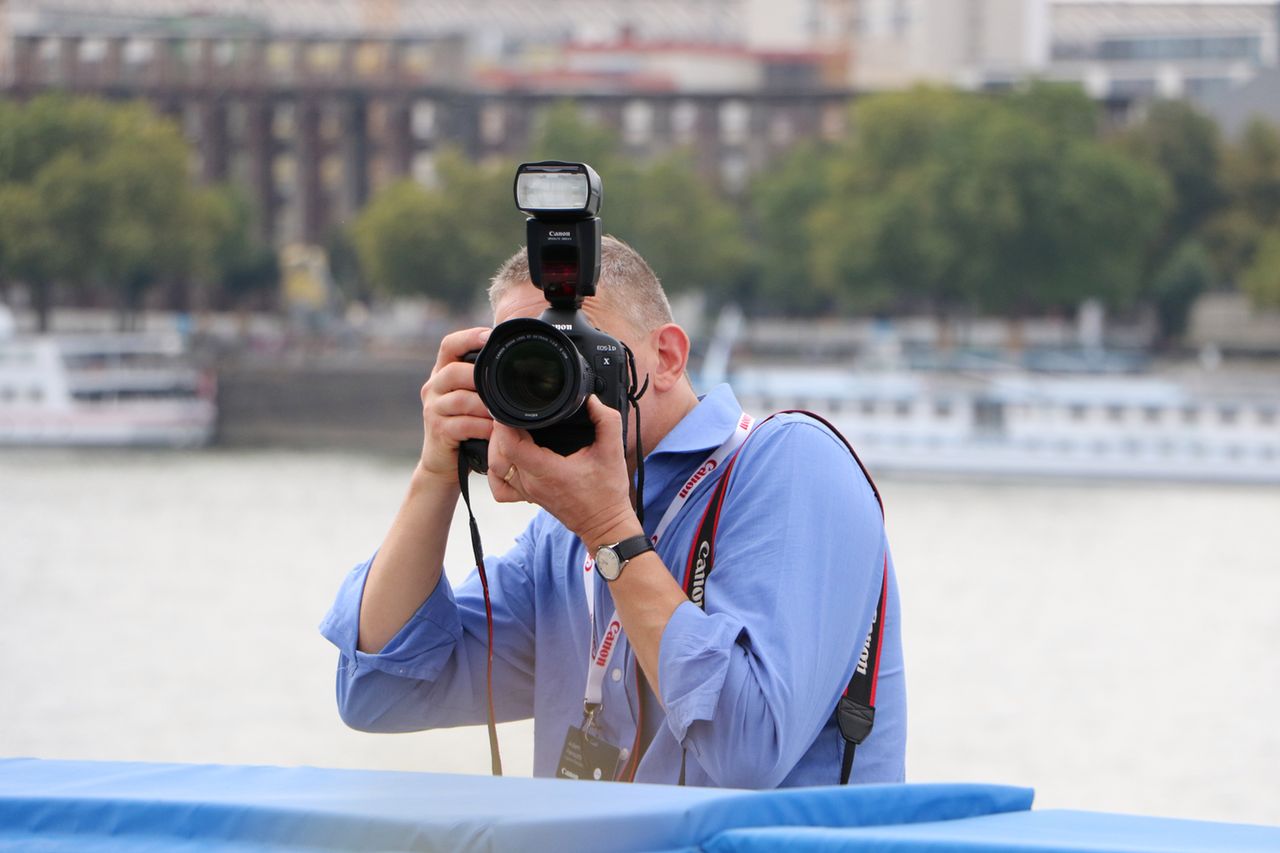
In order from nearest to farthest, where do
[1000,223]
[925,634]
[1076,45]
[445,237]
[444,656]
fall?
[444,656] < [925,634] < [1000,223] < [445,237] < [1076,45]

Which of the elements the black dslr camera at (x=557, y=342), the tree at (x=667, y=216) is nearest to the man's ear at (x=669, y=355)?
the black dslr camera at (x=557, y=342)

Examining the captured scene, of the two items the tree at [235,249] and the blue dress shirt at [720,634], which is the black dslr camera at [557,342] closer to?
the blue dress shirt at [720,634]

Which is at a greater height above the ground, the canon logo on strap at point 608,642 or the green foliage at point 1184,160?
the canon logo on strap at point 608,642

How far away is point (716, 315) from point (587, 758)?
5184cm

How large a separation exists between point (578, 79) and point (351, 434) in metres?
23.1

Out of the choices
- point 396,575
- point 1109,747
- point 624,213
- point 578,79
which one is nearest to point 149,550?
point 1109,747

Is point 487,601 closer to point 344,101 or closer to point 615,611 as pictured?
point 615,611

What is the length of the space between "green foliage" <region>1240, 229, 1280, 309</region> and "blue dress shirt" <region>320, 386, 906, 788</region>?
44752mm

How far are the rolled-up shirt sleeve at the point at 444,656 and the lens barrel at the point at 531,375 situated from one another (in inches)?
13.9

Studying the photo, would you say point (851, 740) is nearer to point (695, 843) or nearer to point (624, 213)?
point (695, 843)

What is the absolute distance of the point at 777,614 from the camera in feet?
6.37

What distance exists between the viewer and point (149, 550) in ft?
→ 78.5

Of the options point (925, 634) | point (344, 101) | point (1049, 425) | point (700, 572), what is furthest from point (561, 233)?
point (344, 101)

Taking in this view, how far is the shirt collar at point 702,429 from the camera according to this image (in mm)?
2107
